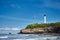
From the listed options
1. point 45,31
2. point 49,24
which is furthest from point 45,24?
point 45,31

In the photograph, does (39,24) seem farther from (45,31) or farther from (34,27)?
(45,31)

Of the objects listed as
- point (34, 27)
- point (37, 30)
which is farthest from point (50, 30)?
point (34, 27)

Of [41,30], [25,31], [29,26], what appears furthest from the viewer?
[29,26]

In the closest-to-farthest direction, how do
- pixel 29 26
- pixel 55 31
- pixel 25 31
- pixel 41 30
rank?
pixel 55 31, pixel 41 30, pixel 25 31, pixel 29 26

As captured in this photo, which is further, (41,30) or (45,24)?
(45,24)

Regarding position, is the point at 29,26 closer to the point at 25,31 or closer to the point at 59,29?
the point at 25,31

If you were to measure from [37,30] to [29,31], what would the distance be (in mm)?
3688

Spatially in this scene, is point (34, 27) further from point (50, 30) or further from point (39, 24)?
point (50, 30)

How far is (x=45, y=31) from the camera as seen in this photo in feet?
198

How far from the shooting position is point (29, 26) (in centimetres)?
7181

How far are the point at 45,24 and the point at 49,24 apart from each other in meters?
3.20

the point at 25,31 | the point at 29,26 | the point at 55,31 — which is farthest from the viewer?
the point at 29,26

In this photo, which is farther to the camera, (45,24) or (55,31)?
(45,24)

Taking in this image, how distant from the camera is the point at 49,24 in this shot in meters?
70.8
